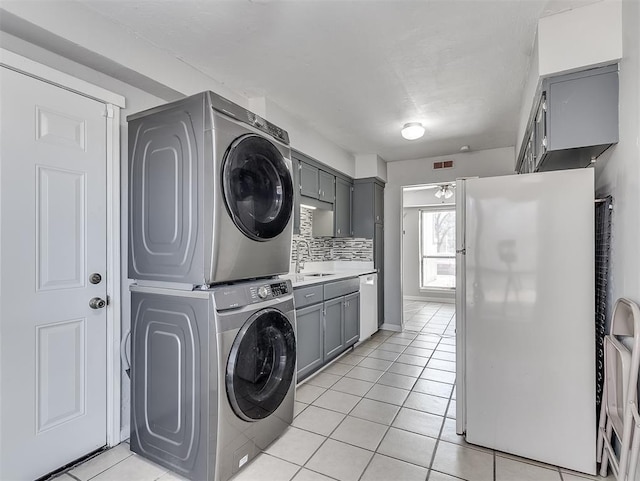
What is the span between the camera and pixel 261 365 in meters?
1.96

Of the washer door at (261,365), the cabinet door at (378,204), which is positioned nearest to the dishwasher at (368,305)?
the cabinet door at (378,204)

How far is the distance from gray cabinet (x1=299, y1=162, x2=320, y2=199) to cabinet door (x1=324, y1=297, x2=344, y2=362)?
1180 mm

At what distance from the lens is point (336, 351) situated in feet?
11.4

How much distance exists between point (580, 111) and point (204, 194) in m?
2.09

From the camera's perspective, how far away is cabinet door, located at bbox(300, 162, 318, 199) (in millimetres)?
3549

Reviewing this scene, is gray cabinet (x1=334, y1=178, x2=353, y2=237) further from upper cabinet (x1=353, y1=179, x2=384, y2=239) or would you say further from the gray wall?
the gray wall

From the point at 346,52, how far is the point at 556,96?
1.27 m

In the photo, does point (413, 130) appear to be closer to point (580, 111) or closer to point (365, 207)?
point (365, 207)

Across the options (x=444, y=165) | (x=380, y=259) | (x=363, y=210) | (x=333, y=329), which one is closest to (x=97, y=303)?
(x=333, y=329)

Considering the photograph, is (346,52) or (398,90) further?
(398,90)

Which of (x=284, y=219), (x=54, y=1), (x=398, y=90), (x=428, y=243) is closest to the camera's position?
(x=54, y=1)

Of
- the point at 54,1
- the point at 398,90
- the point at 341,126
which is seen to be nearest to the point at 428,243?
the point at 341,126

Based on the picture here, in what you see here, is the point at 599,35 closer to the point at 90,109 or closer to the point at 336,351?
the point at 90,109

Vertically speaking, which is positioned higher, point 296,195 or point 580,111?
point 580,111
